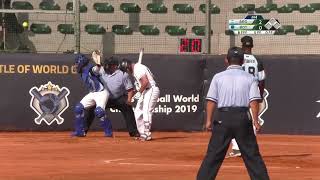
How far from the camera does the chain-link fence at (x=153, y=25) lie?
22.4m

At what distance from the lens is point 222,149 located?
7.46m

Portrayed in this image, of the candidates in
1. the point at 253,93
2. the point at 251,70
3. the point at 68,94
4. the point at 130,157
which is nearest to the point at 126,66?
the point at 68,94

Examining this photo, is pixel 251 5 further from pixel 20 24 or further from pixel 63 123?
pixel 63 123

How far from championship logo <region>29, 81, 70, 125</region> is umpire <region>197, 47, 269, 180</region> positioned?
8.76m

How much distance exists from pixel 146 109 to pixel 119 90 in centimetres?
109

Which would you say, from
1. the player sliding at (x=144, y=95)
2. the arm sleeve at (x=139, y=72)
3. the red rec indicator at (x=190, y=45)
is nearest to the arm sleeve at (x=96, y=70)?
the player sliding at (x=144, y=95)

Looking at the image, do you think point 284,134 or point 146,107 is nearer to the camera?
point 146,107

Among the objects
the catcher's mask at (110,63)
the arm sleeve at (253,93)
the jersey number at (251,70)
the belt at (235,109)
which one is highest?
the arm sleeve at (253,93)

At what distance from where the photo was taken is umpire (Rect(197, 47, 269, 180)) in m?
7.43

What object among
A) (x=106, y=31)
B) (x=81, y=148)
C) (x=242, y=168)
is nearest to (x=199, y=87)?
(x=81, y=148)

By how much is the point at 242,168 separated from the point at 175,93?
6.26m

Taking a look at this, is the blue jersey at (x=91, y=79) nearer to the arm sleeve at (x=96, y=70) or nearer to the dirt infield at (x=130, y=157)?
the arm sleeve at (x=96, y=70)

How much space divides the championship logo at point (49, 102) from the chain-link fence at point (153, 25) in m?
5.76
